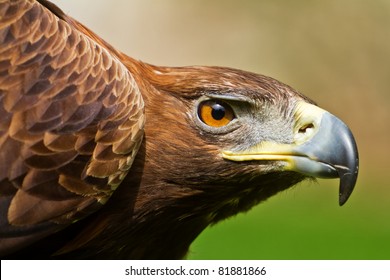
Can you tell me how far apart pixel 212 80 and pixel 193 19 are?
27.6 ft

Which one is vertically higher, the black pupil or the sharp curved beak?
the black pupil

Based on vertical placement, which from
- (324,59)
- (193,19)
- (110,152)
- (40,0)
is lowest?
(110,152)

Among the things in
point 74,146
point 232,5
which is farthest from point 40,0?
point 232,5

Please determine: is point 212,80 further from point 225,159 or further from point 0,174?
point 0,174

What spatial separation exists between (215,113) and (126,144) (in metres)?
0.45

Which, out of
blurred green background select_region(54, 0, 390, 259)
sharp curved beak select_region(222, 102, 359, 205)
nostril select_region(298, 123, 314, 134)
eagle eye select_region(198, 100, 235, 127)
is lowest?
sharp curved beak select_region(222, 102, 359, 205)

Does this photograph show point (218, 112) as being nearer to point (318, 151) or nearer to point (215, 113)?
point (215, 113)

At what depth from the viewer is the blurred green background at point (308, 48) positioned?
10.7 meters

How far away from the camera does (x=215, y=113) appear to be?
3941 mm

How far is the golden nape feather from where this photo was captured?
11.8 ft

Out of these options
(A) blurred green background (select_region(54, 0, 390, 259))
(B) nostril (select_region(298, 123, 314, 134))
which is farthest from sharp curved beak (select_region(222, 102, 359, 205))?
(A) blurred green background (select_region(54, 0, 390, 259))

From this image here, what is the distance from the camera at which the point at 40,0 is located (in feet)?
13.0

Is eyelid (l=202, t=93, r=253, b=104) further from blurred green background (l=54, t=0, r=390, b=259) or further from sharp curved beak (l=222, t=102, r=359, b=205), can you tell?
blurred green background (l=54, t=0, r=390, b=259)

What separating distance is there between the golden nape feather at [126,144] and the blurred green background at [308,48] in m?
5.57
